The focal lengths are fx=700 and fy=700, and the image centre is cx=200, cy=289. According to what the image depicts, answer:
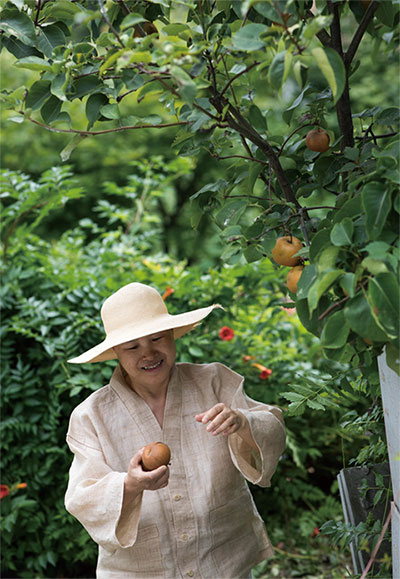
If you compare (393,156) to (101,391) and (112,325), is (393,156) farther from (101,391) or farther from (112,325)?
(101,391)

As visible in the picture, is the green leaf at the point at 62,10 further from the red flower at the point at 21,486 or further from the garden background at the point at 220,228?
the red flower at the point at 21,486

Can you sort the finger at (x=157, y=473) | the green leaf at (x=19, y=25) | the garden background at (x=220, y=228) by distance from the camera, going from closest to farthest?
1. the garden background at (x=220, y=228)
2. the green leaf at (x=19, y=25)
3. the finger at (x=157, y=473)

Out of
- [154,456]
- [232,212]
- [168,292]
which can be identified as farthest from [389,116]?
[168,292]

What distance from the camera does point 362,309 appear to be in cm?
114

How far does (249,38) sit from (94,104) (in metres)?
0.45

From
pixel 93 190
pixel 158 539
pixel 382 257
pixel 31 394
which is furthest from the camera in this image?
pixel 93 190

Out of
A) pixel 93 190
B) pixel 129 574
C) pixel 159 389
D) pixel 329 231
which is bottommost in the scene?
pixel 129 574

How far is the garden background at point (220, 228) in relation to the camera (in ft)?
3.96

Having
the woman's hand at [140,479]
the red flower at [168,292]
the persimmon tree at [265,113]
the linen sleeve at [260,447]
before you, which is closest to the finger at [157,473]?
the woman's hand at [140,479]

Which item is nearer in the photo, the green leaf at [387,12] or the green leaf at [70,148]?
the green leaf at [387,12]

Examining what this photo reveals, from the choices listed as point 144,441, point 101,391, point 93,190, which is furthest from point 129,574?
point 93,190

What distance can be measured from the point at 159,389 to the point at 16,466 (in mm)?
1484

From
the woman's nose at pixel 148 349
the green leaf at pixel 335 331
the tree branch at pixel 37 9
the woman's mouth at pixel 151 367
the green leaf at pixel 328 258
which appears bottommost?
the green leaf at pixel 335 331

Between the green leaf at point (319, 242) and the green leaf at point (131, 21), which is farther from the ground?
the green leaf at point (131, 21)
